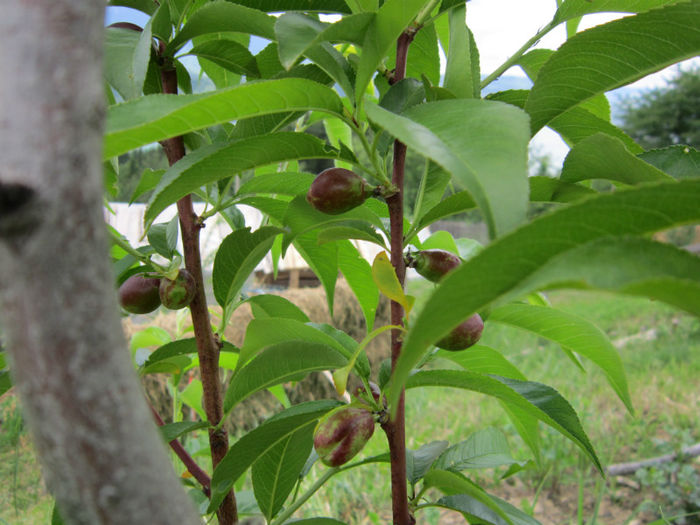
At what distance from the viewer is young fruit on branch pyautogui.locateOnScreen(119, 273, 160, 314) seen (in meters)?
0.58

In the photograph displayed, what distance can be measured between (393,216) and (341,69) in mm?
116

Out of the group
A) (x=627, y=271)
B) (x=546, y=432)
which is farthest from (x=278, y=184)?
(x=546, y=432)

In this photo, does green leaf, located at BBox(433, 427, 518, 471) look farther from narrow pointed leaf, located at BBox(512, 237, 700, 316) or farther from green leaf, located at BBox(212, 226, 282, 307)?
narrow pointed leaf, located at BBox(512, 237, 700, 316)

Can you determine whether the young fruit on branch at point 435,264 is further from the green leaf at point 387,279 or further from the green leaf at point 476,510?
the green leaf at point 476,510

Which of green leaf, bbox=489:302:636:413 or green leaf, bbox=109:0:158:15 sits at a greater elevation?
green leaf, bbox=109:0:158:15

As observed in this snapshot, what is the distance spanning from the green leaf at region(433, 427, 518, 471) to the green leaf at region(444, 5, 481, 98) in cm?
40

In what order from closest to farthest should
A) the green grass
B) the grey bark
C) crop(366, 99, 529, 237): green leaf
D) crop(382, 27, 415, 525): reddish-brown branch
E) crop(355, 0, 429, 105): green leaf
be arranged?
the grey bark
crop(366, 99, 529, 237): green leaf
crop(355, 0, 429, 105): green leaf
crop(382, 27, 415, 525): reddish-brown branch
the green grass

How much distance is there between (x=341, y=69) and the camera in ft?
1.39

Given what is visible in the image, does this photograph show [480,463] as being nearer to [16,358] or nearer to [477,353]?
[477,353]

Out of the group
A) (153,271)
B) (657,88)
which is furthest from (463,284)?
(657,88)

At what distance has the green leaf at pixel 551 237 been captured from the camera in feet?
0.74

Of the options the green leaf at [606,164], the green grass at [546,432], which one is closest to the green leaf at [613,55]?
the green leaf at [606,164]

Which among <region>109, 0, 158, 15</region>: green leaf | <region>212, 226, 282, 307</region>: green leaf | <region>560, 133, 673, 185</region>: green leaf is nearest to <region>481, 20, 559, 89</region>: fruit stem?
<region>560, 133, 673, 185</region>: green leaf

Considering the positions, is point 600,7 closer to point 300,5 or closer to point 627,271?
point 300,5
